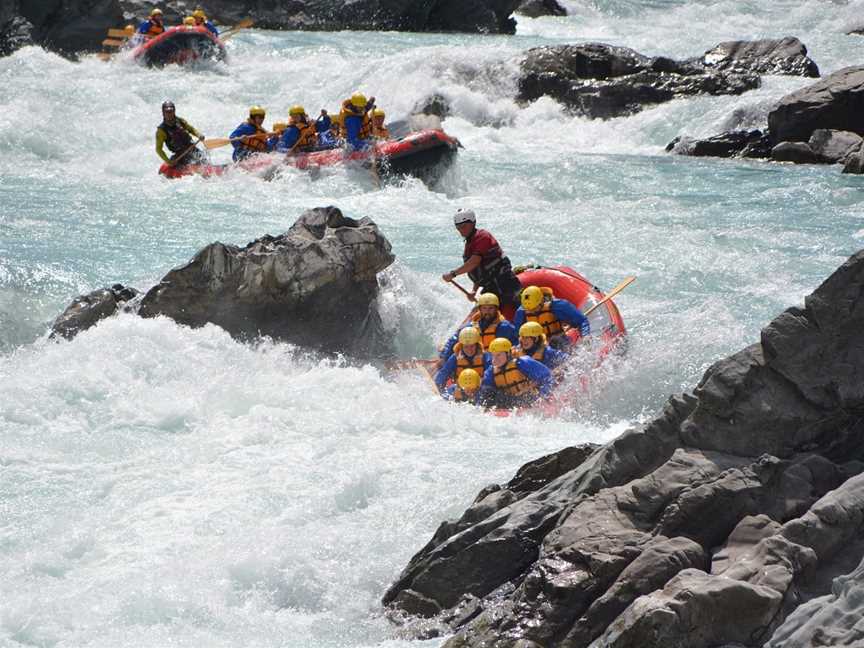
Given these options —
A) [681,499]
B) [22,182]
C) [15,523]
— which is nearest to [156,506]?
[15,523]

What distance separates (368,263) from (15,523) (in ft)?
14.2

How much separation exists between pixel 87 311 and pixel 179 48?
52.2ft

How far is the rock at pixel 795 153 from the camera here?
696 inches

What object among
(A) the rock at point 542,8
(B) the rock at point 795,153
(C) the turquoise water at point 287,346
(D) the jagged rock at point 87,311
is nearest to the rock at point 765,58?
(C) the turquoise water at point 287,346

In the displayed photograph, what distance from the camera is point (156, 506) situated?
24.0ft

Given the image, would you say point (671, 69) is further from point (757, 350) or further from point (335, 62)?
point (757, 350)

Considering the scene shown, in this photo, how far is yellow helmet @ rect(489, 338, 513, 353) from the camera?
9188 millimetres

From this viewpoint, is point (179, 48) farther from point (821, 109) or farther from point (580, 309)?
point (580, 309)

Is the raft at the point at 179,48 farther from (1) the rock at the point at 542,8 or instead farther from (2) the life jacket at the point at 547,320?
(2) the life jacket at the point at 547,320

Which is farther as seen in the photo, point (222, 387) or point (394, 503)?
point (222, 387)

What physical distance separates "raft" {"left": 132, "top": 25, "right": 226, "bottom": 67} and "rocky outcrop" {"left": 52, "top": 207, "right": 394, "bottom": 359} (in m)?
15.2

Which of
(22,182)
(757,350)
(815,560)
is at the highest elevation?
(757,350)

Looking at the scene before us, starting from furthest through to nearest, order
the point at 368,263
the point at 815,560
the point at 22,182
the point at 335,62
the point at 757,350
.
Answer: the point at 335,62, the point at 22,182, the point at 368,263, the point at 757,350, the point at 815,560

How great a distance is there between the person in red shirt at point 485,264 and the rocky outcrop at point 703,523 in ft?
16.5
